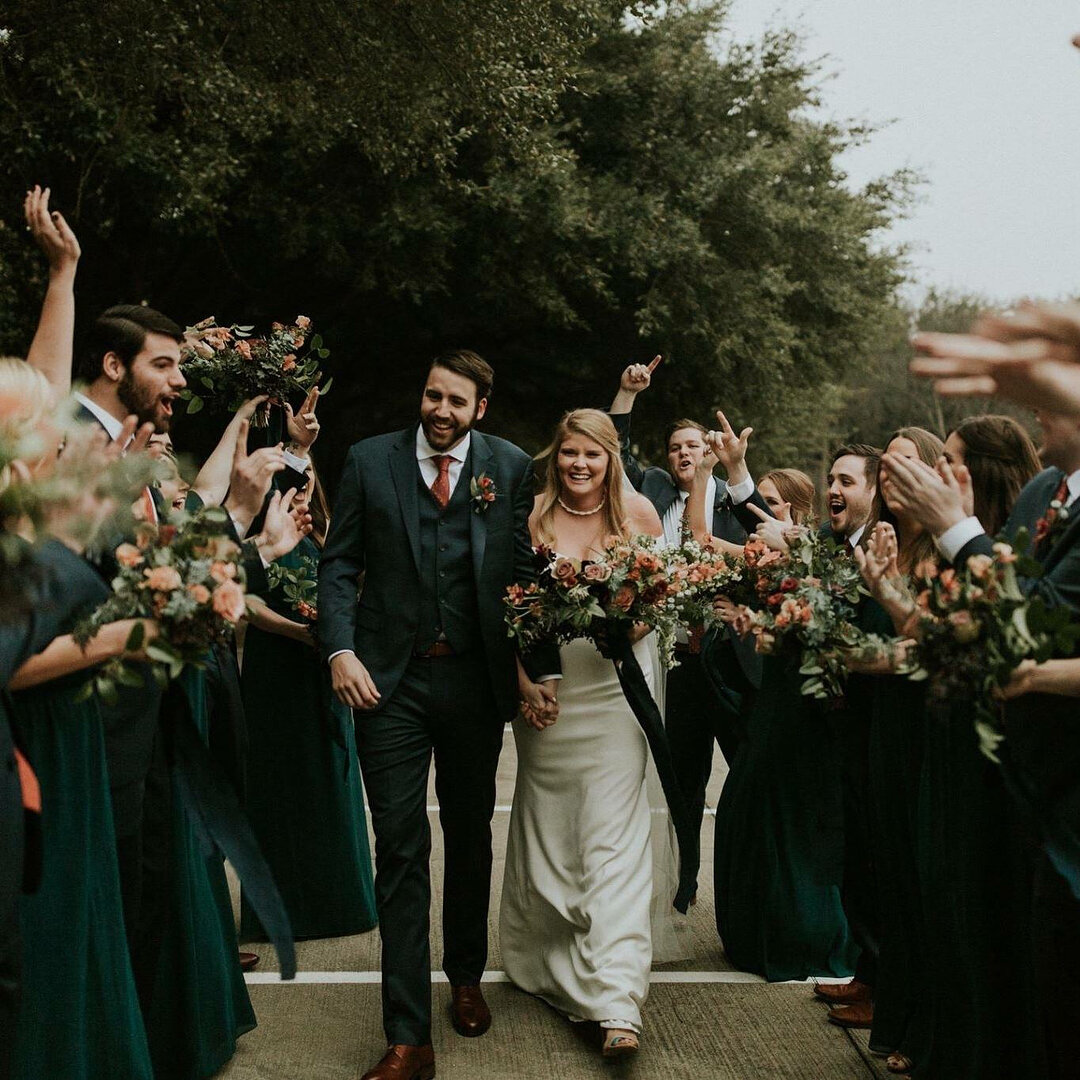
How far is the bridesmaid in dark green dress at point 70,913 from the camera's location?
3.49 meters

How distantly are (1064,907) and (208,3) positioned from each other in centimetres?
1051

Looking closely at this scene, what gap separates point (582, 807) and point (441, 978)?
1057 mm

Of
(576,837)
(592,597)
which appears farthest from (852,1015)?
(592,597)

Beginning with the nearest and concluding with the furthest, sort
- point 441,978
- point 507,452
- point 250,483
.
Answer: point 250,483 < point 507,452 < point 441,978

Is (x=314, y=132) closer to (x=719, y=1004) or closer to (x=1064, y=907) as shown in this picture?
(x=719, y=1004)

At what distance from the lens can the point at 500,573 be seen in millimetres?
5082

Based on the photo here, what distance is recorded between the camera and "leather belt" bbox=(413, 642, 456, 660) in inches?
195

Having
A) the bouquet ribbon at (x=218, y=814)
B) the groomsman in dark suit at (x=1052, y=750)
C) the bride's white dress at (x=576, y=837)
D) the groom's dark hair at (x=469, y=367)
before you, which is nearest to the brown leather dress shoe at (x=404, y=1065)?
the bride's white dress at (x=576, y=837)

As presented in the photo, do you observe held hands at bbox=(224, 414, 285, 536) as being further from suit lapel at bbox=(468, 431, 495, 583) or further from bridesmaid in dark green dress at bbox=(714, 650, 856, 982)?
bridesmaid in dark green dress at bbox=(714, 650, 856, 982)

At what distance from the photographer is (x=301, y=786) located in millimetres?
6211

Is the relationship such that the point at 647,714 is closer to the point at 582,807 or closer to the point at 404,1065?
the point at 582,807

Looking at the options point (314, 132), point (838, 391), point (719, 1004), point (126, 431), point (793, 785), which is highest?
point (314, 132)

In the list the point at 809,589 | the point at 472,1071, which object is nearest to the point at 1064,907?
the point at 809,589

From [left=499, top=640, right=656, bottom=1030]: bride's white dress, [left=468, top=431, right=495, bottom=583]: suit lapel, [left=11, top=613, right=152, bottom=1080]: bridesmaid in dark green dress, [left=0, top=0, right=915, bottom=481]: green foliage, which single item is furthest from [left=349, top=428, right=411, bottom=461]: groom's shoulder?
[left=0, top=0, right=915, bottom=481]: green foliage
